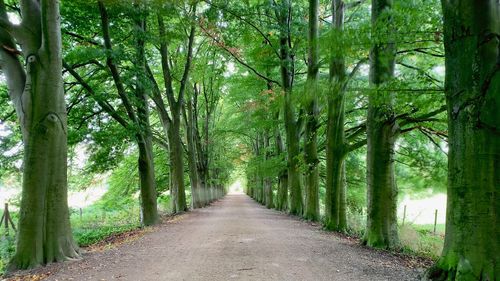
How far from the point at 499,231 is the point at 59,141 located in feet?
24.1

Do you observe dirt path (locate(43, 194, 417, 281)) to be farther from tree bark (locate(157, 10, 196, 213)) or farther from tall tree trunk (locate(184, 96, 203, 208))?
tall tree trunk (locate(184, 96, 203, 208))

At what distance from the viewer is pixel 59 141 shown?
7.42m

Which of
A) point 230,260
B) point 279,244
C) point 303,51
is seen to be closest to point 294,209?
point 303,51

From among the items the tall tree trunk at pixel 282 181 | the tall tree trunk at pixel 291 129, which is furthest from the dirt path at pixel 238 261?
the tall tree trunk at pixel 282 181

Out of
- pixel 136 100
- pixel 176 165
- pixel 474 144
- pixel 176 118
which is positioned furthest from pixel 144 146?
pixel 474 144

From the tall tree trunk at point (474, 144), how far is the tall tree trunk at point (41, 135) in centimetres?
661

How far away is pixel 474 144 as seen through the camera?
450cm

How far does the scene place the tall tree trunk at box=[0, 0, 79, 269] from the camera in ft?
22.7

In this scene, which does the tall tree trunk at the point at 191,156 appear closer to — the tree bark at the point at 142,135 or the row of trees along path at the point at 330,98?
the row of trees along path at the point at 330,98

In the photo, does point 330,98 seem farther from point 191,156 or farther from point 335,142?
point 191,156

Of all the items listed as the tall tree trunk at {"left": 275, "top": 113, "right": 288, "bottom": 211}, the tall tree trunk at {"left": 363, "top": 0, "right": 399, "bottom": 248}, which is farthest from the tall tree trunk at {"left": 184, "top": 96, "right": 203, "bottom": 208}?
the tall tree trunk at {"left": 363, "top": 0, "right": 399, "bottom": 248}

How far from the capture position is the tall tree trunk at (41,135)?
273 inches

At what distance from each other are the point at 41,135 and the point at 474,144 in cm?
708

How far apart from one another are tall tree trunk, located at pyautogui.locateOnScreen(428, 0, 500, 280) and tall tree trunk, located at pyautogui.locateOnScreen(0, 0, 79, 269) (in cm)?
661
